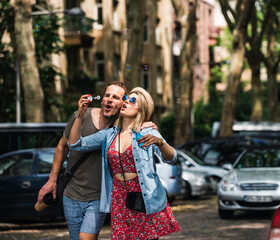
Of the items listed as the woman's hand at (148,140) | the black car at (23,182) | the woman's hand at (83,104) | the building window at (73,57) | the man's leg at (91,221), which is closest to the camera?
the woman's hand at (148,140)

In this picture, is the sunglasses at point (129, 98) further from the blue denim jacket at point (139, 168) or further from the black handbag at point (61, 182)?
the black handbag at point (61, 182)

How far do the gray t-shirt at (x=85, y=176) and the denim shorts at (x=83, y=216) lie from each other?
1.8 inches

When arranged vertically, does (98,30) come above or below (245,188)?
above

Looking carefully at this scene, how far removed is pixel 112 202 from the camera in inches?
203

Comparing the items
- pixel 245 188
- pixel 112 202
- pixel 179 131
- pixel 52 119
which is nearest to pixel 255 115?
pixel 179 131

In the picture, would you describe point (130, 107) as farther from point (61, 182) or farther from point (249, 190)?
point (249, 190)

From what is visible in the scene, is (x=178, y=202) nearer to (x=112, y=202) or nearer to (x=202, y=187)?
(x=202, y=187)

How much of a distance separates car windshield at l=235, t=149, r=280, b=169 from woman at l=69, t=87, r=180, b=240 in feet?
31.1

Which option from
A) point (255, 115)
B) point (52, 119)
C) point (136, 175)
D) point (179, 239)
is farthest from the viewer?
point (255, 115)

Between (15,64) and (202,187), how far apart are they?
7678 millimetres

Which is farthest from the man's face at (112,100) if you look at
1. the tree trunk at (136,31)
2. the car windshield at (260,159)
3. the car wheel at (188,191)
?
the tree trunk at (136,31)

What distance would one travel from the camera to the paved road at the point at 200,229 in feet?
34.7

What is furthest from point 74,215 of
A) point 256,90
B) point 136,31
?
point 256,90

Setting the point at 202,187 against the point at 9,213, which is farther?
the point at 202,187
